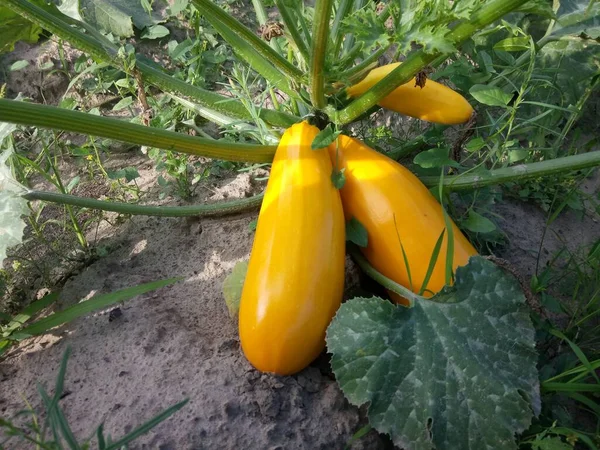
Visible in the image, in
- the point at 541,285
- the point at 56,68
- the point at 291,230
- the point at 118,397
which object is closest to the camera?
the point at 118,397

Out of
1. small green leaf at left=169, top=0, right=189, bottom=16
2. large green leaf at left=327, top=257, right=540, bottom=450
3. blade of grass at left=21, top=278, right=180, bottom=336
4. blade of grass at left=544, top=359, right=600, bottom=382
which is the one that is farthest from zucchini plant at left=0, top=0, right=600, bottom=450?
small green leaf at left=169, top=0, right=189, bottom=16

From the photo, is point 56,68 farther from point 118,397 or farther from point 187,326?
point 118,397

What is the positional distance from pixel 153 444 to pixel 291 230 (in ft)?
1.96

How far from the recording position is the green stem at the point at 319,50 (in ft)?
4.42

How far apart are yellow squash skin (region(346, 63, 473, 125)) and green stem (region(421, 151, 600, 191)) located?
0.27m

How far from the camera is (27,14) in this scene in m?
1.52

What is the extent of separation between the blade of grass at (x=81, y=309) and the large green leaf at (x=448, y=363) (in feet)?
1.80

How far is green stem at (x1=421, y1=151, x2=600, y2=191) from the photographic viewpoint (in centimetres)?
151

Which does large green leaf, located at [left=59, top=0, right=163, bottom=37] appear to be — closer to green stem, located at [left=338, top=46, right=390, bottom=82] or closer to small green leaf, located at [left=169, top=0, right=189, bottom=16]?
small green leaf, located at [left=169, top=0, right=189, bottom=16]

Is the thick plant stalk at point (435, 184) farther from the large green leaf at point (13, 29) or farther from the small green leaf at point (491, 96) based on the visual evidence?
the large green leaf at point (13, 29)

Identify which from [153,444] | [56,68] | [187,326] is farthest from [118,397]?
[56,68]

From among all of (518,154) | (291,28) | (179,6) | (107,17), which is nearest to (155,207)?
(291,28)

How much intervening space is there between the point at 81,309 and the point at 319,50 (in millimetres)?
930

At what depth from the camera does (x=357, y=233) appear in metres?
1.54
